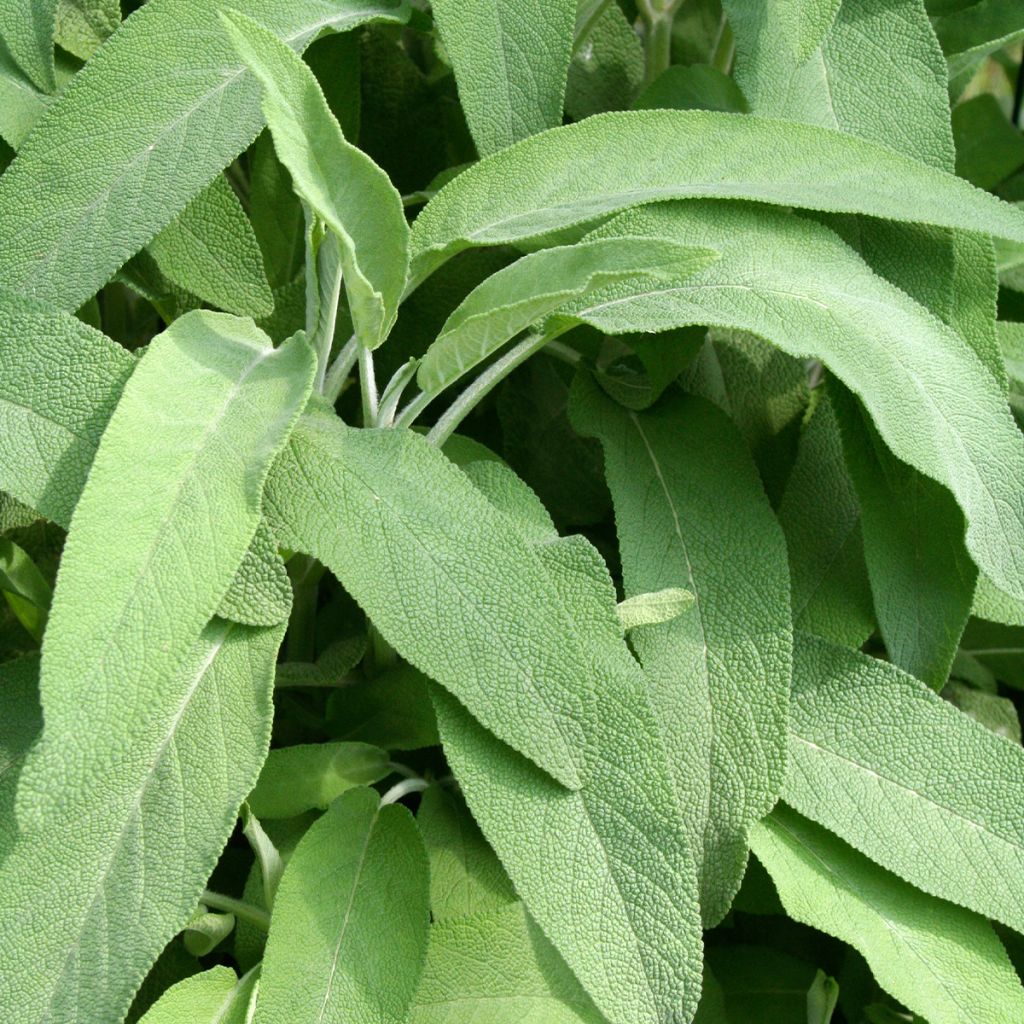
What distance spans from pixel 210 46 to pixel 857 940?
49 centimetres

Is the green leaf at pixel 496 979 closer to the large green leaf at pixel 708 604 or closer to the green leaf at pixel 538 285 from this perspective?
the large green leaf at pixel 708 604

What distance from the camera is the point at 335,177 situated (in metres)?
0.46

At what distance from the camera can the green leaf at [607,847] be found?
47 centimetres

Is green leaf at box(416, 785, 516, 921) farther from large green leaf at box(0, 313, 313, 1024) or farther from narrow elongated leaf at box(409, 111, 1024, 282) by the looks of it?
narrow elongated leaf at box(409, 111, 1024, 282)

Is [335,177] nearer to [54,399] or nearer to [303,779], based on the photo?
[54,399]

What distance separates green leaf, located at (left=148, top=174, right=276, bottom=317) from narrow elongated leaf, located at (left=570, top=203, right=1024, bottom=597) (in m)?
0.17

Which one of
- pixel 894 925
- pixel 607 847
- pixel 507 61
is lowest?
pixel 894 925

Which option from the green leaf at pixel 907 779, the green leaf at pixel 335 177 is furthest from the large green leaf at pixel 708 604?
the green leaf at pixel 335 177

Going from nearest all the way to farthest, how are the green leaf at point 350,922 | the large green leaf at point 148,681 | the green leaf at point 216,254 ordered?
the large green leaf at point 148,681, the green leaf at point 350,922, the green leaf at point 216,254

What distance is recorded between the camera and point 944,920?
1.91 ft

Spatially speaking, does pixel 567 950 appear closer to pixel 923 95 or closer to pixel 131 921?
pixel 131 921

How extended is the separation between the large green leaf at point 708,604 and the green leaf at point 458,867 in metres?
0.10

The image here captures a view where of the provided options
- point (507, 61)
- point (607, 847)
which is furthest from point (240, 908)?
point (507, 61)

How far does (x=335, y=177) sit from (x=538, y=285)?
86 mm
